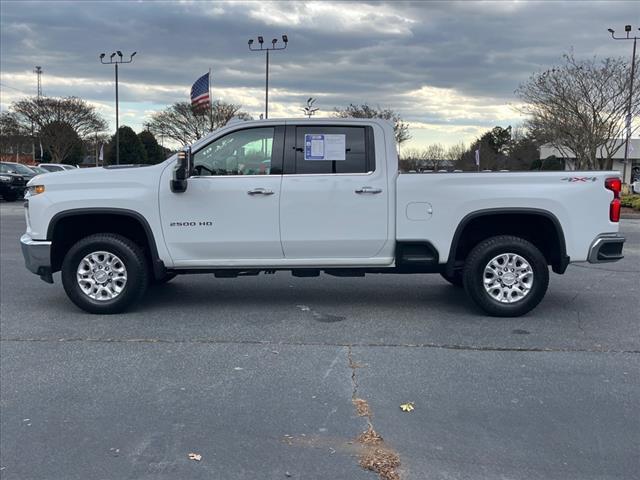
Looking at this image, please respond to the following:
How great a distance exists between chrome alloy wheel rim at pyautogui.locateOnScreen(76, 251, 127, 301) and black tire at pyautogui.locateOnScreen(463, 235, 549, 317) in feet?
11.7

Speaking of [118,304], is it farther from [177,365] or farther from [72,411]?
[72,411]

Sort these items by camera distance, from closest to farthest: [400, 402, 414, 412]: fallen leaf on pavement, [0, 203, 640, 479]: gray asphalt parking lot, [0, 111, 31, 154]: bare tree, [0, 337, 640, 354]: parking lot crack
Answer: [0, 203, 640, 479]: gray asphalt parking lot < [400, 402, 414, 412]: fallen leaf on pavement < [0, 337, 640, 354]: parking lot crack < [0, 111, 31, 154]: bare tree

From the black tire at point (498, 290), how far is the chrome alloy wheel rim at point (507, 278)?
0.10ft

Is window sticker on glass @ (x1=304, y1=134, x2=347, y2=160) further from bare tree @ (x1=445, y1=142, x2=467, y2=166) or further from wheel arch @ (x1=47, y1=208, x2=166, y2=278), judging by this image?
bare tree @ (x1=445, y1=142, x2=467, y2=166)

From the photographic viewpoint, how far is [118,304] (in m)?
6.41

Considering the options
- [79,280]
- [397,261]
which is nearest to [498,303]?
[397,261]

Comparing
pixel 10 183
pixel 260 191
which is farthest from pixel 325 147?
pixel 10 183

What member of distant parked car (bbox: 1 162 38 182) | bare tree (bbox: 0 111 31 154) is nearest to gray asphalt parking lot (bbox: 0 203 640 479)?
distant parked car (bbox: 1 162 38 182)

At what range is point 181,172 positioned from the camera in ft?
20.1

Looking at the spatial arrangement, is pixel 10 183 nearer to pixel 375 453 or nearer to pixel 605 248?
pixel 605 248

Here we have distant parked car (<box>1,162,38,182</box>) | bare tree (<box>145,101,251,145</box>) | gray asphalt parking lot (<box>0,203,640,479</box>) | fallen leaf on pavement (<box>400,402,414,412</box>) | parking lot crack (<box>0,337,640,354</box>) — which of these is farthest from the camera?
bare tree (<box>145,101,251,145</box>)

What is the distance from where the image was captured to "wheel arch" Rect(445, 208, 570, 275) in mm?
6195

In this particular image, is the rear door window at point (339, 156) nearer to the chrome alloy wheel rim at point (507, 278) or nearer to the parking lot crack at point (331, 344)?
the chrome alloy wheel rim at point (507, 278)

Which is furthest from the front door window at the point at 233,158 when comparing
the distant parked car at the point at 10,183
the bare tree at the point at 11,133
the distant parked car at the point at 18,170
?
the bare tree at the point at 11,133
